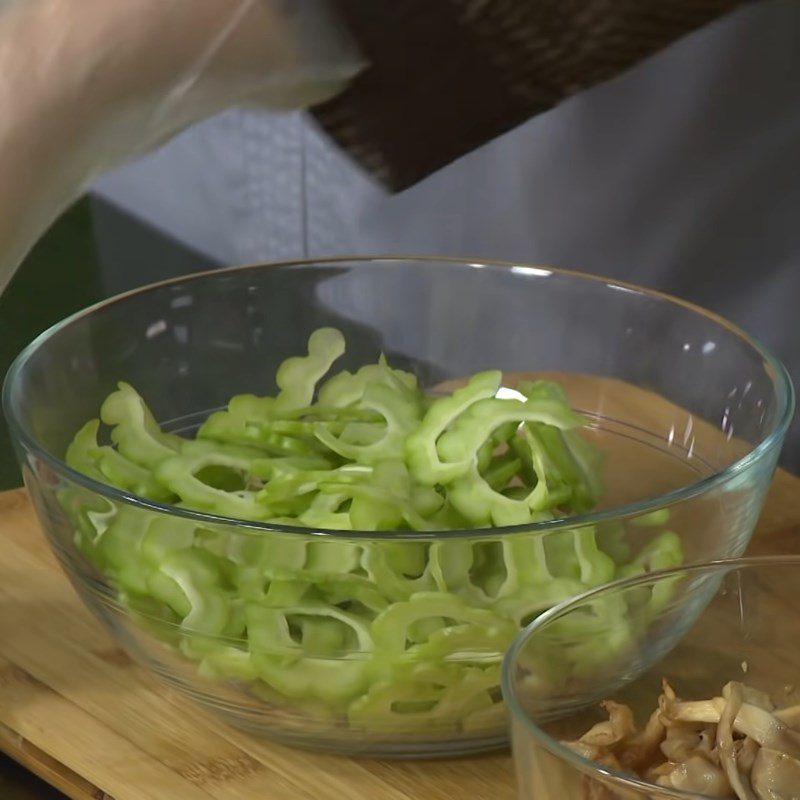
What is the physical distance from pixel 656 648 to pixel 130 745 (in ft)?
0.77

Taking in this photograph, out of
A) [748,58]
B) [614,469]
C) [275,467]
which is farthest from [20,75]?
[748,58]

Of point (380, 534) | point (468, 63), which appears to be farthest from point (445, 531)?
point (468, 63)

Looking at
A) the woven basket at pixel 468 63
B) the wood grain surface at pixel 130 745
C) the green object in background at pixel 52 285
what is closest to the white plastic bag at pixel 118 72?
the woven basket at pixel 468 63

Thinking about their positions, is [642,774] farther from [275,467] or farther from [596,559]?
[275,467]

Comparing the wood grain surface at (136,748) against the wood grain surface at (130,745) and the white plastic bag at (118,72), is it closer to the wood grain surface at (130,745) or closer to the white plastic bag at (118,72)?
the wood grain surface at (130,745)

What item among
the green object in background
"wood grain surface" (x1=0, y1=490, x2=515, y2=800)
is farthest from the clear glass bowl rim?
the green object in background

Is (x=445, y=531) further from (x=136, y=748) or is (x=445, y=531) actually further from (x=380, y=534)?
(x=136, y=748)

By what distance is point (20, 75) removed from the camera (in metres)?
A: 0.76

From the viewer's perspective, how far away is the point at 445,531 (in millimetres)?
571

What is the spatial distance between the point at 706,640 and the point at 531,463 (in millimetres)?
131

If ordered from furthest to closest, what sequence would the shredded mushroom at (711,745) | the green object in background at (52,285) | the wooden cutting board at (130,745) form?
1. the green object in background at (52,285)
2. the wooden cutting board at (130,745)
3. the shredded mushroom at (711,745)

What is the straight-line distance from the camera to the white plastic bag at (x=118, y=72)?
764 mm

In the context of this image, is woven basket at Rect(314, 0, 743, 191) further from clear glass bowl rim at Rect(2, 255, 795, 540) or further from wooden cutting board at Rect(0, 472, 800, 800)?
wooden cutting board at Rect(0, 472, 800, 800)

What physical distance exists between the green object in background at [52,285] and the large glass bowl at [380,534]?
0.28 m
